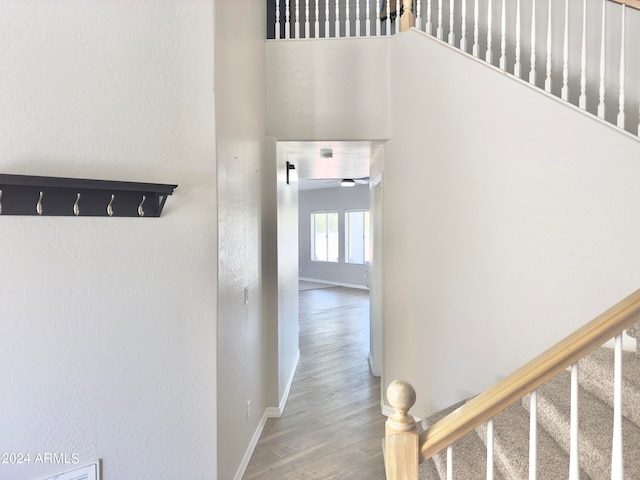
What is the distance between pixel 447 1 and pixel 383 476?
3.67 m

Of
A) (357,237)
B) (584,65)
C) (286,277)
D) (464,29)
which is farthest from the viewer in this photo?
(357,237)

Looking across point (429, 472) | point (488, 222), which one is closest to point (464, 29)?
point (488, 222)

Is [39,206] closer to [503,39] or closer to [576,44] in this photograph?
[503,39]

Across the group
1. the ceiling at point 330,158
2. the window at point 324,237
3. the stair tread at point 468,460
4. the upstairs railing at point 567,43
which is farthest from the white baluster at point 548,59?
the window at point 324,237

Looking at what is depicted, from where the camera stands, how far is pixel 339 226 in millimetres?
10555

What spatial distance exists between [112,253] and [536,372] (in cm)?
170

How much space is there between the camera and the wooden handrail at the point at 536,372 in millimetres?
1062

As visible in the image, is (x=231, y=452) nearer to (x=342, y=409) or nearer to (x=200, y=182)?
(x=342, y=409)

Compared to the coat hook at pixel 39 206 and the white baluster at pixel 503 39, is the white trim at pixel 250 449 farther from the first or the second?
the white baluster at pixel 503 39

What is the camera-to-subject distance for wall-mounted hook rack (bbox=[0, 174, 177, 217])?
143 centimetres

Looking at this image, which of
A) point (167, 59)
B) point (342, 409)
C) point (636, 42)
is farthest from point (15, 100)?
point (636, 42)

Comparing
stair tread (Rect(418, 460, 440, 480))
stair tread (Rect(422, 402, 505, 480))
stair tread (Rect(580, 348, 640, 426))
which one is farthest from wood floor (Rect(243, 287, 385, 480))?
stair tread (Rect(580, 348, 640, 426))

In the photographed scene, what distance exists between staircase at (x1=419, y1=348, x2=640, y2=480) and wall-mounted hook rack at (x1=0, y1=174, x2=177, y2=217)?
1960 mm

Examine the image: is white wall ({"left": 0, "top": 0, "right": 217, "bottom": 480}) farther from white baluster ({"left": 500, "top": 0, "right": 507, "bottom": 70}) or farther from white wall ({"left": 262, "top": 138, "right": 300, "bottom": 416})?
white baluster ({"left": 500, "top": 0, "right": 507, "bottom": 70})
